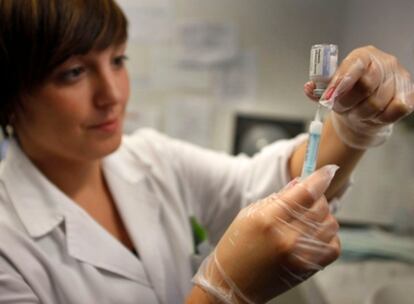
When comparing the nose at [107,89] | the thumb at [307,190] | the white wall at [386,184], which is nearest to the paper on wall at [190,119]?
the white wall at [386,184]

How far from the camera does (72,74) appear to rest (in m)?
0.71

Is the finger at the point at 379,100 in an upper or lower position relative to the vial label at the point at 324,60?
lower

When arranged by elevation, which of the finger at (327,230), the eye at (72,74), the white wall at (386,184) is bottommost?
the white wall at (386,184)

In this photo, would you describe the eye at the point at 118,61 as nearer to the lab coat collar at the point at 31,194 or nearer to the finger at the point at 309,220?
the lab coat collar at the point at 31,194

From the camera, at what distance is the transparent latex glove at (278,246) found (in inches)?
18.1

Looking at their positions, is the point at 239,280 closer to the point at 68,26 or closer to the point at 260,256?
the point at 260,256

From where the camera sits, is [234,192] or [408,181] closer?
[234,192]

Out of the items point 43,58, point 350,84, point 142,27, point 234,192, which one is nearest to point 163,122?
point 142,27

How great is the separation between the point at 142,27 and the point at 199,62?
0.69 ft

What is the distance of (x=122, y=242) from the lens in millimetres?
815

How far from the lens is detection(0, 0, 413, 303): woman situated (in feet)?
1.57

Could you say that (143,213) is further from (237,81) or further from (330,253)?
(237,81)

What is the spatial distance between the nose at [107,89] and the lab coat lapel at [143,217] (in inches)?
8.3

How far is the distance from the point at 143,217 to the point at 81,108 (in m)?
0.26
